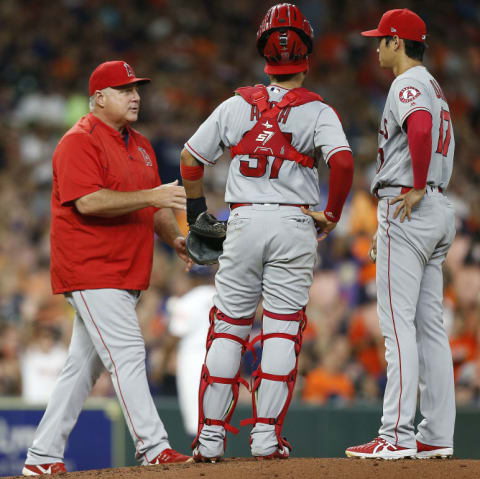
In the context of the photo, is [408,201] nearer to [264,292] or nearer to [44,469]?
[264,292]

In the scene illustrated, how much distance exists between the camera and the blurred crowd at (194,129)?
935cm

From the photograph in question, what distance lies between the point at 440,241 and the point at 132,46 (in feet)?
33.7

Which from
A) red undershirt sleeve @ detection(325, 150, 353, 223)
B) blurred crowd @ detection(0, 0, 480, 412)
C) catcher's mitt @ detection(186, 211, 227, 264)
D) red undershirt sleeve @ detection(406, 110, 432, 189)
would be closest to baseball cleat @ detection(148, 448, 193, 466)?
catcher's mitt @ detection(186, 211, 227, 264)

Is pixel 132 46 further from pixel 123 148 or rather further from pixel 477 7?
pixel 123 148

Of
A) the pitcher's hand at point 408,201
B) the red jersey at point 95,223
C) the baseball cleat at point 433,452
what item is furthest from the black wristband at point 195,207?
the baseball cleat at point 433,452

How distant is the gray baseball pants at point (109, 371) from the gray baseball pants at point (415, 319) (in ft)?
4.01

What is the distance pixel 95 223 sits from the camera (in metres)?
5.21

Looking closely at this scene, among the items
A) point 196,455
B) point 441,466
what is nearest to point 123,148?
point 196,455

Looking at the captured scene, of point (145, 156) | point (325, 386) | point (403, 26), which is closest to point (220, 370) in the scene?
point (145, 156)

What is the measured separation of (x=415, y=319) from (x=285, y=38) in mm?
1552

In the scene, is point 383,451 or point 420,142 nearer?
point 420,142

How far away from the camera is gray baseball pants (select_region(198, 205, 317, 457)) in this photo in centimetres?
466

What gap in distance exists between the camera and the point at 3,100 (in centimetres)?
1345

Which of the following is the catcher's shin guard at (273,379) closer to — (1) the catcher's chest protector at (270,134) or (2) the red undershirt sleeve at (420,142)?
(1) the catcher's chest protector at (270,134)
